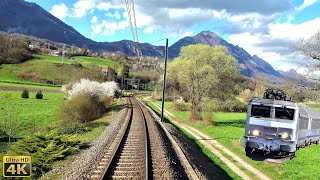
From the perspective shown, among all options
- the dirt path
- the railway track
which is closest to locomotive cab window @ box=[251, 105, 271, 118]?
the dirt path

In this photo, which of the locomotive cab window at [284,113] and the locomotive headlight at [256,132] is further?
Answer: the locomotive headlight at [256,132]

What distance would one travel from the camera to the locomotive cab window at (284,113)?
21.3 meters

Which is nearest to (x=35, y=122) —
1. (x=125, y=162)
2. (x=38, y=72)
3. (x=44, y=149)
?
(x=44, y=149)

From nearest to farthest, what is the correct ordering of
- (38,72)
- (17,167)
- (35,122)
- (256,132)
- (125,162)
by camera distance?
(17,167) → (125,162) → (256,132) → (35,122) → (38,72)

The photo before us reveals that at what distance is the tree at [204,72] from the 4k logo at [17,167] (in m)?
38.9

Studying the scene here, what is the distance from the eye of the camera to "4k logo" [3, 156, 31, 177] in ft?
40.7

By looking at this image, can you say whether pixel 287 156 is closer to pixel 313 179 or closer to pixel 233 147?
pixel 313 179

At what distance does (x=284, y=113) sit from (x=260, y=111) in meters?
1.44

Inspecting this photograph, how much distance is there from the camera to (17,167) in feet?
41.8

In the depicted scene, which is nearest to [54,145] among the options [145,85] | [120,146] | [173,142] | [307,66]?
[120,146]

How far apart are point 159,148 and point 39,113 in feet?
133

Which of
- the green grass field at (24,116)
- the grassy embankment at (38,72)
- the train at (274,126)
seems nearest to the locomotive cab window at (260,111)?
the train at (274,126)

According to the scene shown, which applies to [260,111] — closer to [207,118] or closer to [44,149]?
[44,149]

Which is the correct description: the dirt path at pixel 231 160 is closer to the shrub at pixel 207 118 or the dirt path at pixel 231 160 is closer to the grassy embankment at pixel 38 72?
the shrub at pixel 207 118
